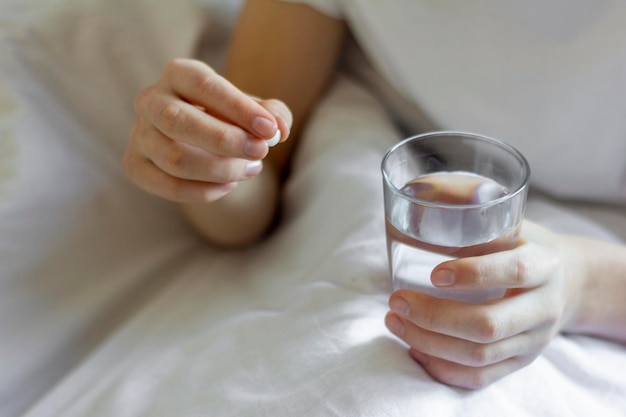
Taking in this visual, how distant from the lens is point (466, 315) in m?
0.46

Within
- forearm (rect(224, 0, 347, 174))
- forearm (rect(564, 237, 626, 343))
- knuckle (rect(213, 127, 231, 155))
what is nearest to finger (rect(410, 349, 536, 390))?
forearm (rect(564, 237, 626, 343))

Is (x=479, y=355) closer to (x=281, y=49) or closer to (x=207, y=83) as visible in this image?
(x=207, y=83)

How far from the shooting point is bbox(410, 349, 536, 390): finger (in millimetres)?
472

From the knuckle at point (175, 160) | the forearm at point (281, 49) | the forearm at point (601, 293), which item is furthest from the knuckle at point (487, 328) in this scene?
the forearm at point (281, 49)

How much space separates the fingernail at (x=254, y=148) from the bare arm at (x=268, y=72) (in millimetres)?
210

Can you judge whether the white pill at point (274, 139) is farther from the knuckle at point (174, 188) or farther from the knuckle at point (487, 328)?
the knuckle at point (487, 328)

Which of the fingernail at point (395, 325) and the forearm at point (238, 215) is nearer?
the fingernail at point (395, 325)

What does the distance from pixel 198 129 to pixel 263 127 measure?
0.18 ft

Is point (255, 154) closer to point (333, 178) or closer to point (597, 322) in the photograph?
point (333, 178)

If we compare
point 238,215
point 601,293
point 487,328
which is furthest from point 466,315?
point 238,215

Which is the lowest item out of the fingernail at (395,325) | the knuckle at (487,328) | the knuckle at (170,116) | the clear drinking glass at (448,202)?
the fingernail at (395,325)

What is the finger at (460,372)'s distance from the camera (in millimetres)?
472

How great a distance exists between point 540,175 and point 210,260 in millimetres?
373

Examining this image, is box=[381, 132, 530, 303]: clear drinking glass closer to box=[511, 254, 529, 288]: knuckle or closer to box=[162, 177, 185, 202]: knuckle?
box=[511, 254, 529, 288]: knuckle
